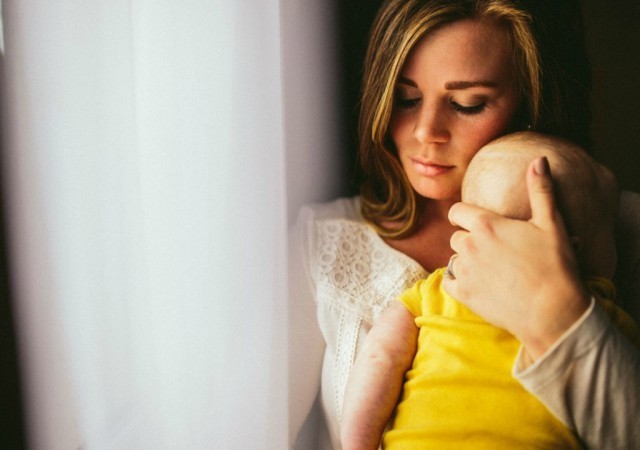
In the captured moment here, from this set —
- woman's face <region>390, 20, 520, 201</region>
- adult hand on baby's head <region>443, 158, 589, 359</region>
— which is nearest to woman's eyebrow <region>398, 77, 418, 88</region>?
woman's face <region>390, 20, 520, 201</region>

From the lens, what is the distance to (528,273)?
0.54 metres

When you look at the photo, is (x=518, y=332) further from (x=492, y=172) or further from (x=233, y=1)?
(x=233, y=1)

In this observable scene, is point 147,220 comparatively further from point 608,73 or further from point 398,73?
point 608,73

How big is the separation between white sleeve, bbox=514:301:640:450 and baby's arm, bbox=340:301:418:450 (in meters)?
0.14

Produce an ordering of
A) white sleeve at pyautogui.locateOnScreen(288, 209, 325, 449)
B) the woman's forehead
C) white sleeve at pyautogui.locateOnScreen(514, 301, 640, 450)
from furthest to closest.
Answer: white sleeve at pyautogui.locateOnScreen(288, 209, 325, 449) < the woman's forehead < white sleeve at pyautogui.locateOnScreen(514, 301, 640, 450)

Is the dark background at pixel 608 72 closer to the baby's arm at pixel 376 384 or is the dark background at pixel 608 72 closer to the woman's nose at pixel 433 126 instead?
the woman's nose at pixel 433 126

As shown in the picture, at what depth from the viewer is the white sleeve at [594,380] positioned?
49cm

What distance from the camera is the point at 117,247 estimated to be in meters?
0.60

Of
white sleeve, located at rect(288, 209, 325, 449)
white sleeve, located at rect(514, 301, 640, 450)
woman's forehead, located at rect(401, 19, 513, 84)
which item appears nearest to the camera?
white sleeve, located at rect(514, 301, 640, 450)

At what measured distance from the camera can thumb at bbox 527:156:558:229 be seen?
53cm

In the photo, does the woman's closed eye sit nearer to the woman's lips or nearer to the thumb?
the woman's lips

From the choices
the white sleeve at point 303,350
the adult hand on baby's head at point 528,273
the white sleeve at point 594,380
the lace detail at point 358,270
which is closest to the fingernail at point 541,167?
the adult hand on baby's head at point 528,273

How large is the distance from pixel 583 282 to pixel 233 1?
0.53 m

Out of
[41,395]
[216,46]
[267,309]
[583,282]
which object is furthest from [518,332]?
[41,395]
